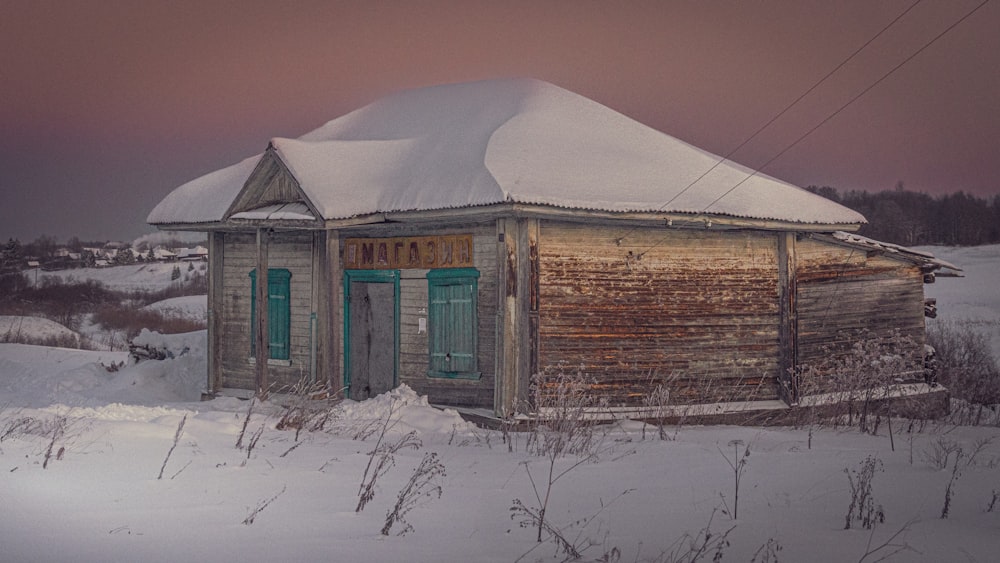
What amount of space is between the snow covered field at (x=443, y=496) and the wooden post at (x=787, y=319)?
Result: 2912 millimetres

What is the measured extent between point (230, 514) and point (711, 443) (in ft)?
20.1

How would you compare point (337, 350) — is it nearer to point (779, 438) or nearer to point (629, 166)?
point (629, 166)

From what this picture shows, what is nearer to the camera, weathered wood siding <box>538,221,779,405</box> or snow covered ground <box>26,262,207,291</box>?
weathered wood siding <box>538,221,779,405</box>

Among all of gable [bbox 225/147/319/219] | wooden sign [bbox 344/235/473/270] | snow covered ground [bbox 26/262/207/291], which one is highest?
snow covered ground [bbox 26/262/207/291]

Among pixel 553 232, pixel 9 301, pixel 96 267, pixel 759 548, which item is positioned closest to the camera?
pixel 759 548

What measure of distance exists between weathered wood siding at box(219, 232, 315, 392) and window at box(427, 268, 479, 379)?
2.27m

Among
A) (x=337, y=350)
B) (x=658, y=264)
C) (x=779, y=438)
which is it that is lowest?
(x=779, y=438)

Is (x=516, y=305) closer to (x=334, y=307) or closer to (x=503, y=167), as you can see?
(x=503, y=167)

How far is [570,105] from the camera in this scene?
15180 millimetres

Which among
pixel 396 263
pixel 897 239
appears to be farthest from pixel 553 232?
pixel 897 239

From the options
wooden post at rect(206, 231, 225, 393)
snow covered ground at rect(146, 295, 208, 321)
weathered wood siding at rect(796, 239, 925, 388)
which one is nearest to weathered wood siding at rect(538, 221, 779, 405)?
weathered wood siding at rect(796, 239, 925, 388)

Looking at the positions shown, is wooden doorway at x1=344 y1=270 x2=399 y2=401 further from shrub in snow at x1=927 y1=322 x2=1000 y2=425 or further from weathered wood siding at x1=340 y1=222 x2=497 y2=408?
shrub in snow at x1=927 y1=322 x2=1000 y2=425

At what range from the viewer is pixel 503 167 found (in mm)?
11961

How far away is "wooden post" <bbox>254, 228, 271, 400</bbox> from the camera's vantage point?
42.1 ft
